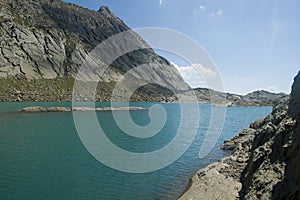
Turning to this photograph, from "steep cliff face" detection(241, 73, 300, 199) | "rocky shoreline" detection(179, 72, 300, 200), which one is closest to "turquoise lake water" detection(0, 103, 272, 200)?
"rocky shoreline" detection(179, 72, 300, 200)

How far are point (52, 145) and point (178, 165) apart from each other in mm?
23425

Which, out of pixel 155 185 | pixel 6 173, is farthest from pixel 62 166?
pixel 155 185

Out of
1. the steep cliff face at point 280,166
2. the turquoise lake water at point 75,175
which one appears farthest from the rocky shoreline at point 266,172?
the turquoise lake water at point 75,175

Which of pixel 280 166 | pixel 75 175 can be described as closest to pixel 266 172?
pixel 280 166

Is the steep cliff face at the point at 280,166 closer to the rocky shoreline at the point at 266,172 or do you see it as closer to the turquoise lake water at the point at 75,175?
the rocky shoreline at the point at 266,172

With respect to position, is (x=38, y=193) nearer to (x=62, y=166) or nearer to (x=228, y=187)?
(x=62, y=166)

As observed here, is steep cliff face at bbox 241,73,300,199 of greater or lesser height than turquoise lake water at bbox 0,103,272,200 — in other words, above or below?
above

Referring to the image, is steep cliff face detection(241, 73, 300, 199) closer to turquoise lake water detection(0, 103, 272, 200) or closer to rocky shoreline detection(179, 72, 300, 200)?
rocky shoreline detection(179, 72, 300, 200)

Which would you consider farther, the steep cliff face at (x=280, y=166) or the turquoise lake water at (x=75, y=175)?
the turquoise lake water at (x=75, y=175)

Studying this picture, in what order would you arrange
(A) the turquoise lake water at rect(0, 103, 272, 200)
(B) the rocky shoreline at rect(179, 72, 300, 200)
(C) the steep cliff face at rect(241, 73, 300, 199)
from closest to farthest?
(C) the steep cliff face at rect(241, 73, 300, 199) → (B) the rocky shoreline at rect(179, 72, 300, 200) → (A) the turquoise lake water at rect(0, 103, 272, 200)

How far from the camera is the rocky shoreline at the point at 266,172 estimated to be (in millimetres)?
15165

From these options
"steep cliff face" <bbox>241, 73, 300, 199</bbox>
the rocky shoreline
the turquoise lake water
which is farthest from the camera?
the turquoise lake water

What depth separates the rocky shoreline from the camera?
15165 mm

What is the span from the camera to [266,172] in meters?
18.3
